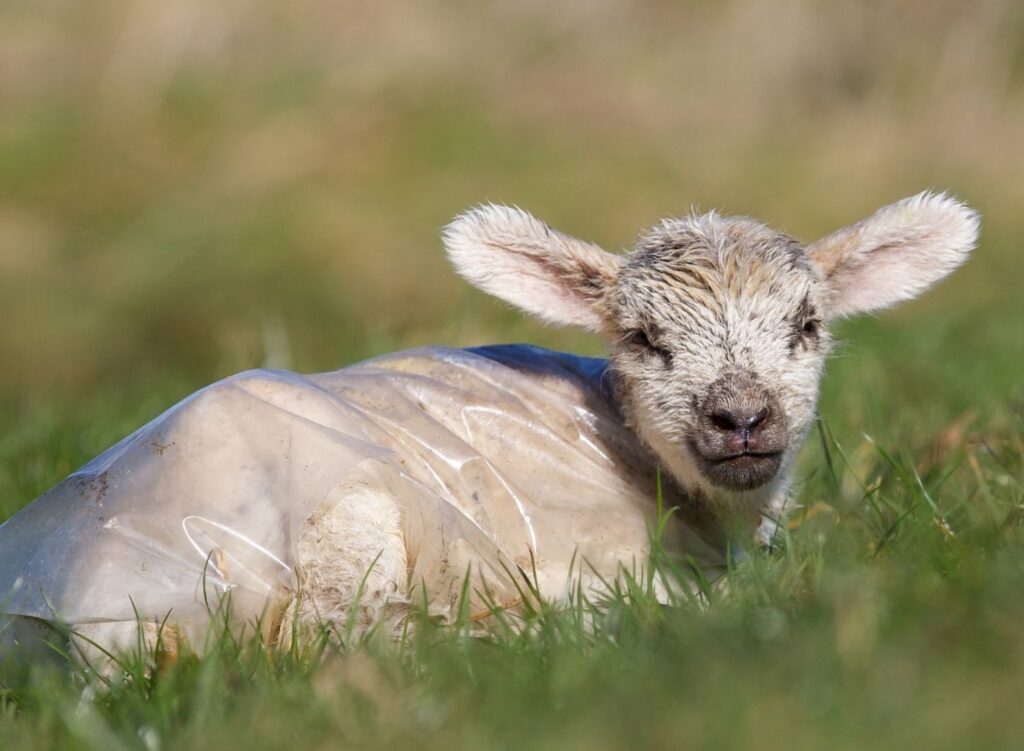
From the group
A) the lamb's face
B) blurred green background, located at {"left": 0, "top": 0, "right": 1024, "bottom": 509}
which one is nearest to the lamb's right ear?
the lamb's face

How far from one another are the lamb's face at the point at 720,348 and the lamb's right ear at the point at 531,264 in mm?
119

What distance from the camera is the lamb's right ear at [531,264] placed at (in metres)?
5.63

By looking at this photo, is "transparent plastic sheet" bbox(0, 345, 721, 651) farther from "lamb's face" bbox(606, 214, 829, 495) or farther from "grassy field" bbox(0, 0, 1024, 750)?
"grassy field" bbox(0, 0, 1024, 750)

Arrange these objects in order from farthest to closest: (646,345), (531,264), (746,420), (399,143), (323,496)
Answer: (399,143), (531,264), (646,345), (746,420), (323,496)

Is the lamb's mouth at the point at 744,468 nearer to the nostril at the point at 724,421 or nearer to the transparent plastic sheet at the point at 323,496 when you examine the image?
the nostril at the point at 724,421

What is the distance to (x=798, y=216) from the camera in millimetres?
14445

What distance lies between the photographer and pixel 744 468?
193 inches

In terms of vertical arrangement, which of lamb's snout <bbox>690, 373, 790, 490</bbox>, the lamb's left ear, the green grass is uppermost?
the lamb's left ear

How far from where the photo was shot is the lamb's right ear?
563 cm

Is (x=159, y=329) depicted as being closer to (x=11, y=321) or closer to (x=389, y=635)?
(x=11, y=321)

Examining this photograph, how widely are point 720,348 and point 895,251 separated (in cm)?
109

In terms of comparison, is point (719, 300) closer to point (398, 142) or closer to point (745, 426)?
point (745, 426)

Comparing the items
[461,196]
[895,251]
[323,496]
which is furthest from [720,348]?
[461,196]

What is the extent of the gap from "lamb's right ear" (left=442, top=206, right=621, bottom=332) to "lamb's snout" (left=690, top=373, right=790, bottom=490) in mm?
944
